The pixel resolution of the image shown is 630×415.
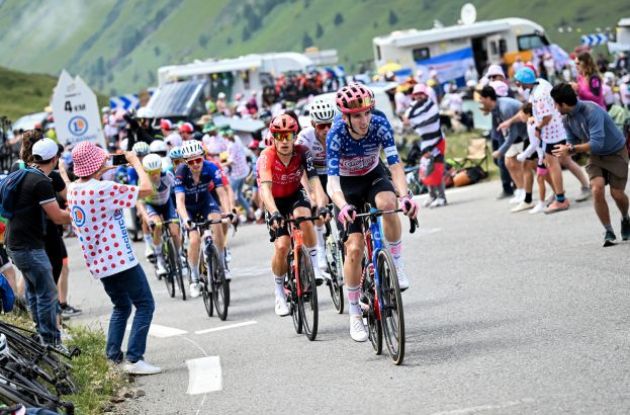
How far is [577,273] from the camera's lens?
12.0 metres

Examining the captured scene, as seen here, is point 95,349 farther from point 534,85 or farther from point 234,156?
point 234,156

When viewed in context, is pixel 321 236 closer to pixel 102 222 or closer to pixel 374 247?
pixel 102 222

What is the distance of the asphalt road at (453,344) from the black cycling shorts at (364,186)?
124cm

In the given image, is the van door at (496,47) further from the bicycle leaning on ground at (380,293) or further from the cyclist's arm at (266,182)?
the bicycle leaning on ground at (380,293)

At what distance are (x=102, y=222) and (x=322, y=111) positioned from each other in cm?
279

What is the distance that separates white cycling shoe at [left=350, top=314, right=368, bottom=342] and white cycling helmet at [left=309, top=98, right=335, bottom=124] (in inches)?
100

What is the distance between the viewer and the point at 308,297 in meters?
10.9

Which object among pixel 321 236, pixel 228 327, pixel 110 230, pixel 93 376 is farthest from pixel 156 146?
pixel 93 376

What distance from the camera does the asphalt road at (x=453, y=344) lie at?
7.61 meters

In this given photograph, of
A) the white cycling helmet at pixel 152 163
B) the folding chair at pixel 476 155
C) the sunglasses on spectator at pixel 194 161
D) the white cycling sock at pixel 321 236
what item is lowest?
the folding chair at pixel 476 155

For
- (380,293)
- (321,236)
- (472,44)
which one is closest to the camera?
(380,293)

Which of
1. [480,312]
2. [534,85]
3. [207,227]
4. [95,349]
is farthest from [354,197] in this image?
[534,85]

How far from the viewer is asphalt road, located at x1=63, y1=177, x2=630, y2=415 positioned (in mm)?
7609

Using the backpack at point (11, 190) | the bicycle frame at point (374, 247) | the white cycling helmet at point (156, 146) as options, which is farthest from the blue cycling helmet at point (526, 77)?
the backpack at point (11, 190)
